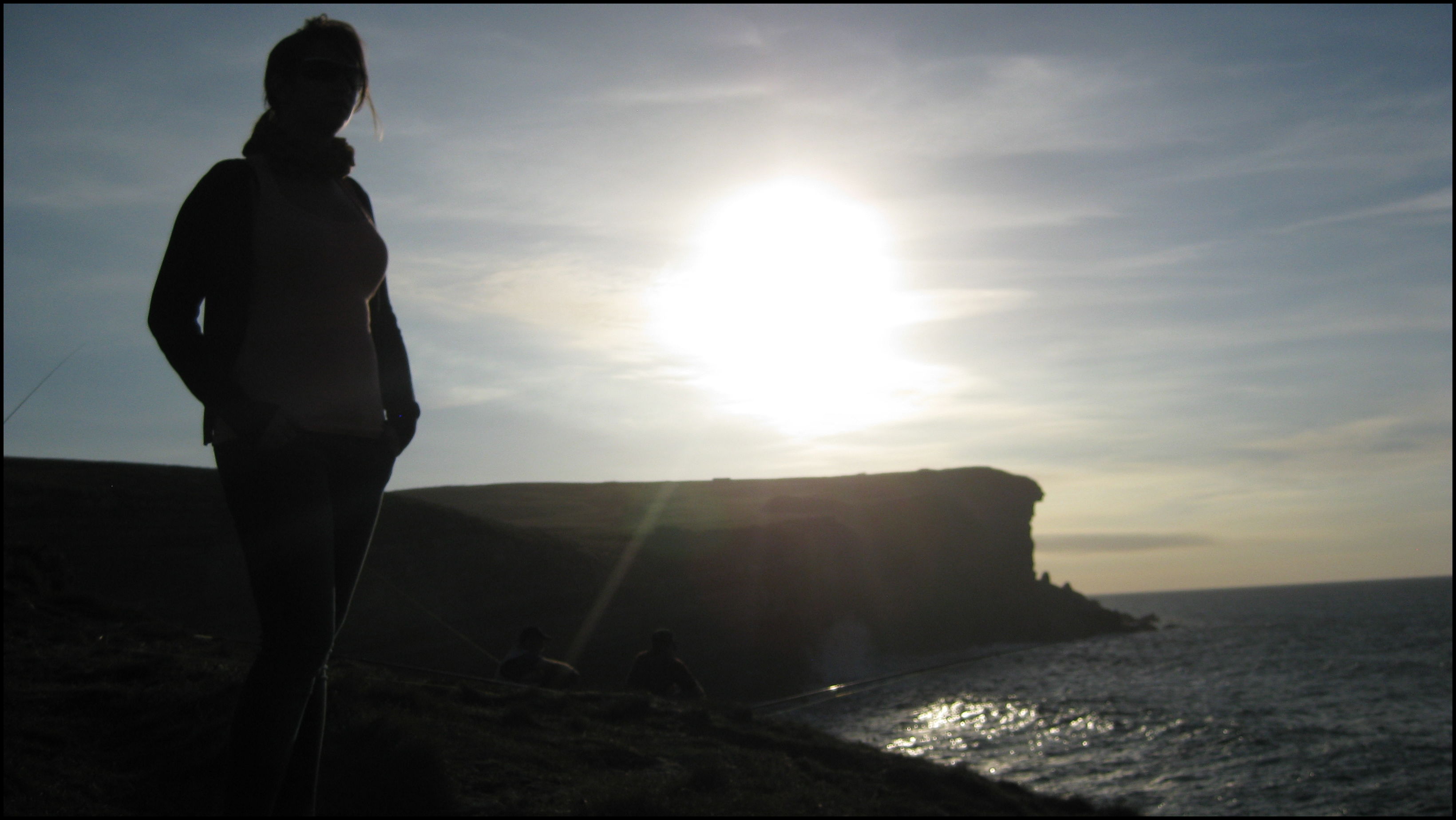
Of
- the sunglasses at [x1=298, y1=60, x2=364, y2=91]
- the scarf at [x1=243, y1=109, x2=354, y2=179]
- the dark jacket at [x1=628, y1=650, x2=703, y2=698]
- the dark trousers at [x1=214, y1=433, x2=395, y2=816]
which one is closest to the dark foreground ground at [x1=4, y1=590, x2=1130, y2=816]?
the dark jacket at [x1=628, y1=650, x2=703, y2=698]

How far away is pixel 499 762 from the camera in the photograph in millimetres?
5871

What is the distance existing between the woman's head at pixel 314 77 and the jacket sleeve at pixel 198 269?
0.24 metres

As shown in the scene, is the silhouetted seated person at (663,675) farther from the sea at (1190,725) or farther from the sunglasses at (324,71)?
the sunglasses at (324,71)

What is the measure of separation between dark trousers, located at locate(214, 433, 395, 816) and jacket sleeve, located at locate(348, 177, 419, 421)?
30 cm

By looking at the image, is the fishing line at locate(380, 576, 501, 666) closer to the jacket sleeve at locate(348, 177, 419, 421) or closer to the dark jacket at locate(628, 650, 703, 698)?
the dark jacket at locate(628, 650, 703, 698)

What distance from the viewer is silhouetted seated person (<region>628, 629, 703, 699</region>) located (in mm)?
10648

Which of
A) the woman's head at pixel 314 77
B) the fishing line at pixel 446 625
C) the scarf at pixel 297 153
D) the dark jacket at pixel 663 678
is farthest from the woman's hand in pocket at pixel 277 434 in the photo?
the fishing line at pixel 446 625

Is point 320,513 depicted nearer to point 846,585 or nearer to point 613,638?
point 613,638

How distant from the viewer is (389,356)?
2488 mm

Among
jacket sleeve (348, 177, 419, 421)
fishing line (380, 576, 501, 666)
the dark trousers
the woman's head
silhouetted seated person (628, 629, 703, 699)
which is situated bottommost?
fishing line (380, 576, 501, 666)

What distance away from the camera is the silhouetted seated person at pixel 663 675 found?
34.9 ft

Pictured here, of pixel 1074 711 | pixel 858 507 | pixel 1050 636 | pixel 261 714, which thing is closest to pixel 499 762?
pixel 261 714

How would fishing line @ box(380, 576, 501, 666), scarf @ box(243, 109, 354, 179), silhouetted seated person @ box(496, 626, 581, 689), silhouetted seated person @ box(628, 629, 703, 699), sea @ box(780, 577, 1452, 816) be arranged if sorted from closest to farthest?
1. scarf @ box(243, 109, 354, 179)
2. silhouetted seated person @ box(496, 626, 581, 689)
3. silhouetted seated person @ box(628, 629, 703, 699)
4. fishing line @ box(380, 576, 501, 666)
5. sea @ box(780, 577, 1452, 816)

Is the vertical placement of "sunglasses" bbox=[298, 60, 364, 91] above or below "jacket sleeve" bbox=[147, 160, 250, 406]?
above
